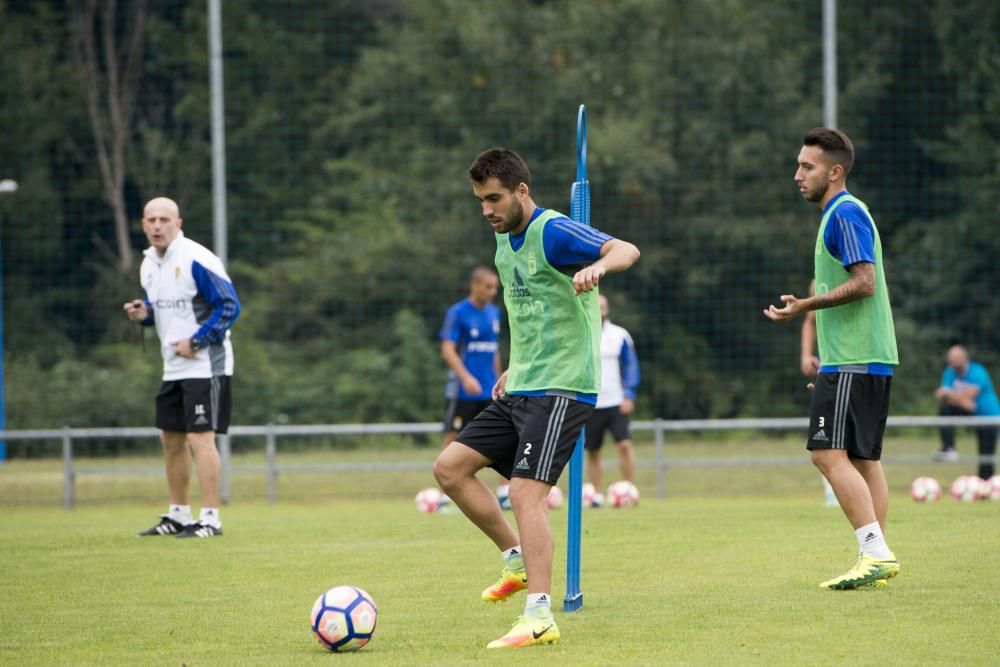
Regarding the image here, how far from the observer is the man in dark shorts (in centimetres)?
1488

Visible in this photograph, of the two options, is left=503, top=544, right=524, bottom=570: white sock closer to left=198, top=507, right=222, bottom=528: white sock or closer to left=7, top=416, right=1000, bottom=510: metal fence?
left=198, top=507, right=222, bottom=528: white sock

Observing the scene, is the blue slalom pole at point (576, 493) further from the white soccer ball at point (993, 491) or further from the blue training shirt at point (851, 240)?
the white soccer ball at point (993, 491)

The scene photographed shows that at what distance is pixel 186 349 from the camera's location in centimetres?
1041

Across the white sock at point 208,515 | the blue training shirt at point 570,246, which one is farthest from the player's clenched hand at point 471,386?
the blue training shirt at point 570,246

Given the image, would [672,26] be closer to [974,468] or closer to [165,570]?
[974,468]

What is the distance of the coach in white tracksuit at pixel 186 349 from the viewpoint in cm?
1043

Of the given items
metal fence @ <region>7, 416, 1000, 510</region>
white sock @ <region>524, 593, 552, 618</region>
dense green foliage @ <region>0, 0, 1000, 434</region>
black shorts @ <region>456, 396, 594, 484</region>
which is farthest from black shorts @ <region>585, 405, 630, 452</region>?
white sock @ <region>524, 593, 552, 618</region>

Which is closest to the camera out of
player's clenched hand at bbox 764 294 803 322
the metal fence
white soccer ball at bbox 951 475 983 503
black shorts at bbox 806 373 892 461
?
player's clenched hand at bbox 764 294 803 322

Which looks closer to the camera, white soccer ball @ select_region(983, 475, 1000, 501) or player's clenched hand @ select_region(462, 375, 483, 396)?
player's clenched hand @ select_region(462, 375, 483, 396)

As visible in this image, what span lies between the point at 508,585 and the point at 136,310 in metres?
4.53

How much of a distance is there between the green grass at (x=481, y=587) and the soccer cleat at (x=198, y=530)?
0.22m

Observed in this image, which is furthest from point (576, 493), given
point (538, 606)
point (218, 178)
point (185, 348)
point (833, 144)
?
point (218, 178)

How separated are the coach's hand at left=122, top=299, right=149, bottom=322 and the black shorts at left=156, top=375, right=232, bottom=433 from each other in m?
0.51

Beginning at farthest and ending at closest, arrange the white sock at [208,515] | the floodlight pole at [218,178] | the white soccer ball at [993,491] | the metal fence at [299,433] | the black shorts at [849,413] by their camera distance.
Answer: the floodlight pole at [218,178] → the metal fence at [299,433] → the white soccer ball at [993,491] → the white sock at [208,515] → the black shorts at [849,413]
